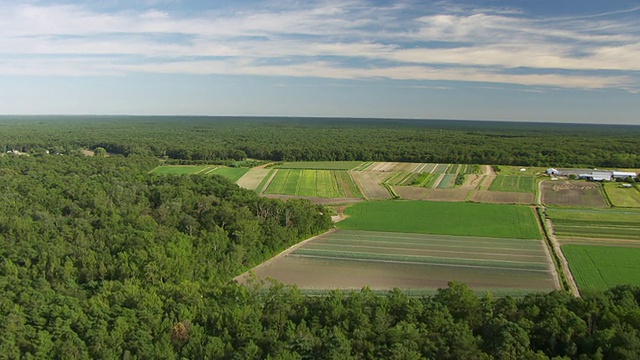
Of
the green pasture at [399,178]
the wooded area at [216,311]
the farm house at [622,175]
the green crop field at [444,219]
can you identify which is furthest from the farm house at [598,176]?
the wooded area at [216,311]

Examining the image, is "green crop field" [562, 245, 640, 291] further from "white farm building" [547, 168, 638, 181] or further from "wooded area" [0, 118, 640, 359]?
"white farm building" [547, 168, 638, 181]

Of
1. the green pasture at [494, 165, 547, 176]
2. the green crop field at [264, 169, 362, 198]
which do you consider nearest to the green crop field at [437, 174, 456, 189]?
the green pasture at [494, 165, 547, 176]

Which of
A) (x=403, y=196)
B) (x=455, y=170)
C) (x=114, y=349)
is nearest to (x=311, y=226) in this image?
(x=403, y=196)

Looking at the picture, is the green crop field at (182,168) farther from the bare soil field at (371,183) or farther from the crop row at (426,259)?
the crop row at (426,259)

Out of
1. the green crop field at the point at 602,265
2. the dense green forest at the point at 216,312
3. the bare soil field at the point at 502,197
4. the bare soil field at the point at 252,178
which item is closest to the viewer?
the dense green forest at the point at 216,312

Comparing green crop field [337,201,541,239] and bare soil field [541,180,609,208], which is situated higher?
bare soil field [541,180,609,208]

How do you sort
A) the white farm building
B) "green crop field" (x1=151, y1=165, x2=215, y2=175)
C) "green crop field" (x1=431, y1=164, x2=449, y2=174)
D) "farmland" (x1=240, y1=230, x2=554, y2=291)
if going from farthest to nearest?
"green crop field" (x1=151, y1=165, x2=215, y2=175) < "green crop field" (x1=431, y1=164, x2=449, y2=174) < the white farm building < "farmland" (x1=240, y1=230, x2=554, y2=291)

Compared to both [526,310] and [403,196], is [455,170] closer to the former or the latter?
[403,196]
